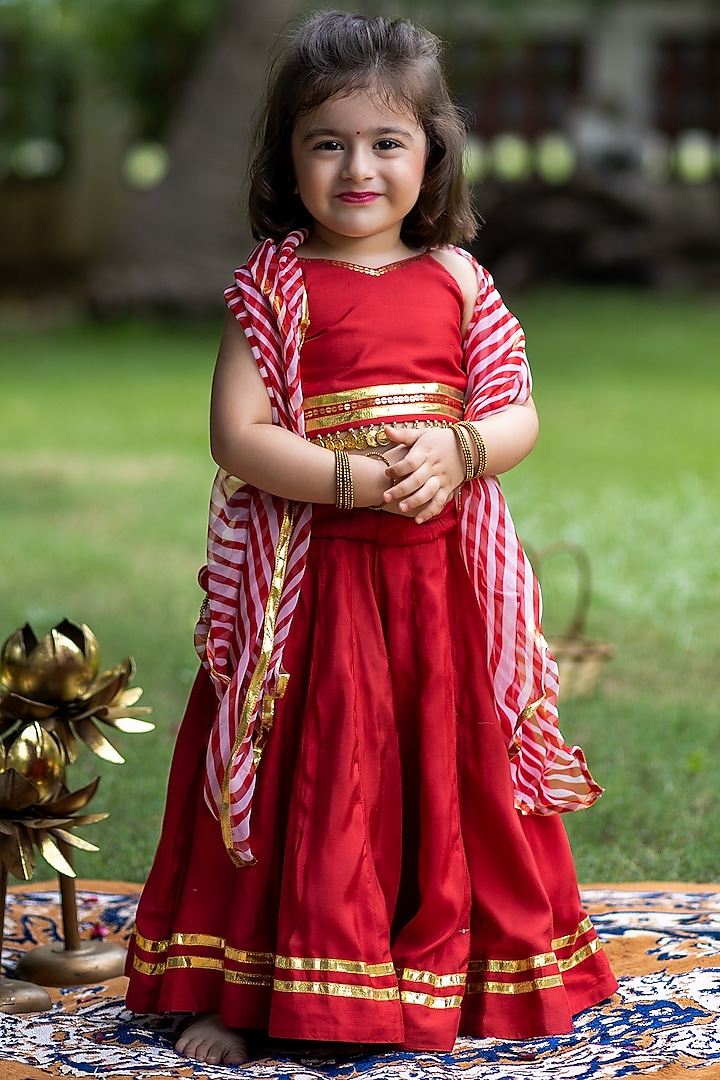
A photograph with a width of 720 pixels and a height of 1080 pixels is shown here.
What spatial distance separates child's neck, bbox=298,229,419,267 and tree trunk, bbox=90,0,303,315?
11.4m

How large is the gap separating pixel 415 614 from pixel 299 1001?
1.99 feet

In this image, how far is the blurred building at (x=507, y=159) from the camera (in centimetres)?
1383

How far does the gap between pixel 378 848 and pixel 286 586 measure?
43 cm

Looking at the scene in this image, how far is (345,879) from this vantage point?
2213 millimetres

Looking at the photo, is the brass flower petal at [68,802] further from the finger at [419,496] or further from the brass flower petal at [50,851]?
the finger at [419,496]

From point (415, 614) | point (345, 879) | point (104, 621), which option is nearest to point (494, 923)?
point (345, 879)

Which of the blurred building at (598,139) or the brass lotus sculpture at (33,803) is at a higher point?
the blurred building at (598,139)

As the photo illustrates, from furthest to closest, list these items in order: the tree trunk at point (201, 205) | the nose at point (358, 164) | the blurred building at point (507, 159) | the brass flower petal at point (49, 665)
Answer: the blurred building at point (507, 159) → the tree trunk at point (201, 205) → the brass flower petal at point (49, 665) → the nose at point (358, 164)

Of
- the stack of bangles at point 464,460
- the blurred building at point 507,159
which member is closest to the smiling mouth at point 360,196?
the stack of bangles at point 464,460

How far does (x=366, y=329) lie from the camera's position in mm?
2285

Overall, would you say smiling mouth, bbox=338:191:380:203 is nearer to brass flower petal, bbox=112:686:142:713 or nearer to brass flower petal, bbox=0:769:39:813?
brass flower petal, bbox=112:686:142:713

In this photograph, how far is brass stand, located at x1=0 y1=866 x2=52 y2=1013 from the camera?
2.42m

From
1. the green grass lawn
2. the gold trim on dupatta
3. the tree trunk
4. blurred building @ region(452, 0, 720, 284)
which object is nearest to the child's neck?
the gold trim on dupatta

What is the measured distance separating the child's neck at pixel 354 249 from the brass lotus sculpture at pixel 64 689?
0.73 metres
